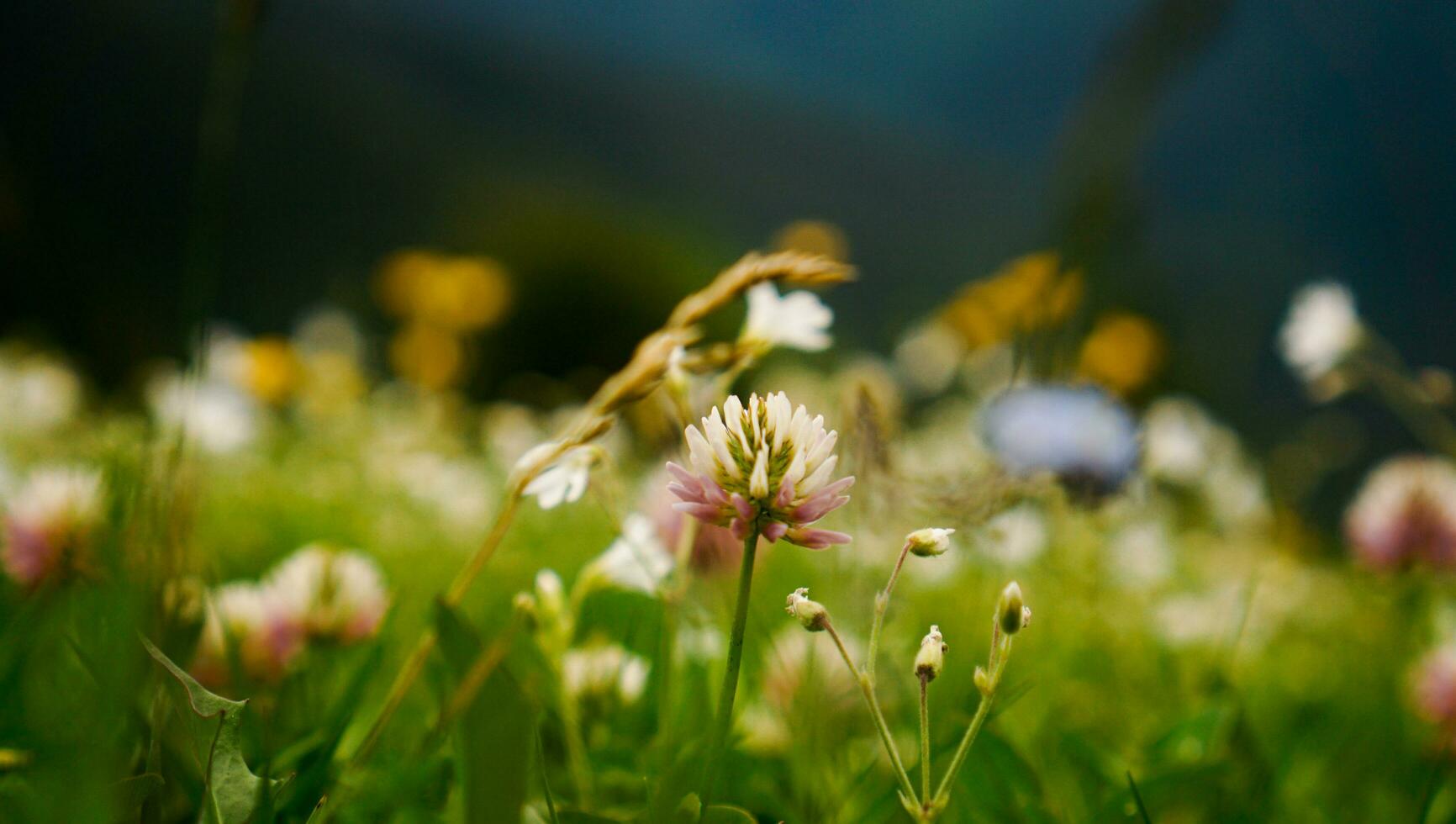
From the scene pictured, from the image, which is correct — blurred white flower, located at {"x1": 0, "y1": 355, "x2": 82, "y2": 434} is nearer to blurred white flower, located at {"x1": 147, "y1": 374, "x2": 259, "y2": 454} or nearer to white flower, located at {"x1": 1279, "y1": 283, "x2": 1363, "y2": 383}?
blurred white flower, located at {"x1": 147, "y1": 374, "x2": 259, "y2": 454}

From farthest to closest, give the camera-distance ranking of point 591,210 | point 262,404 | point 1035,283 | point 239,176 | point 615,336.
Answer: point 591,210
point 615,336
point 239,176
point 262,404
point 1035,283

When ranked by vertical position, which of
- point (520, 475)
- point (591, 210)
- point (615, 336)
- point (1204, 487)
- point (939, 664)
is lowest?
point (939, 664)

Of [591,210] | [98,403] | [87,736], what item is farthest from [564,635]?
[591,210]

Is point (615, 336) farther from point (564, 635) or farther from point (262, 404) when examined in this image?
point (564, 635)

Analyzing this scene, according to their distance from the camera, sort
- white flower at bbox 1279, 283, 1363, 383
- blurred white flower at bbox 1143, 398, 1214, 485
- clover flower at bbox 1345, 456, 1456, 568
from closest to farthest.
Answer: clover flower at bbox 1345, 456, 1456, 568
white flower at bbox 1279, 283, 1363, 383
blurred white flower at bbox 1143, 398, 1214, 485

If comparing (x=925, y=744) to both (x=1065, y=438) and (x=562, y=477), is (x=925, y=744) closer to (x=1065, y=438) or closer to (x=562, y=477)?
(x=562, y=477)

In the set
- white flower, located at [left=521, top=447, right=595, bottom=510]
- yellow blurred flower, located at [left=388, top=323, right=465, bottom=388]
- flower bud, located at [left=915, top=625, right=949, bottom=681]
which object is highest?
yellow blurred flower, located at [left=388, top=323, right=465, bottom=388]

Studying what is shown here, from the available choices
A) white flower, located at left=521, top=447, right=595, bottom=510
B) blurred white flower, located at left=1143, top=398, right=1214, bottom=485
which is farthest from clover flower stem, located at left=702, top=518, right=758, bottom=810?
blurred white flower, located at left=1143, top=398, right=1214, bottom=485

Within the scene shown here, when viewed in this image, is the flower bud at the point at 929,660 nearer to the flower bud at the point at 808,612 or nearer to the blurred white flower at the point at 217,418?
the flower bud at the point at 808,612
